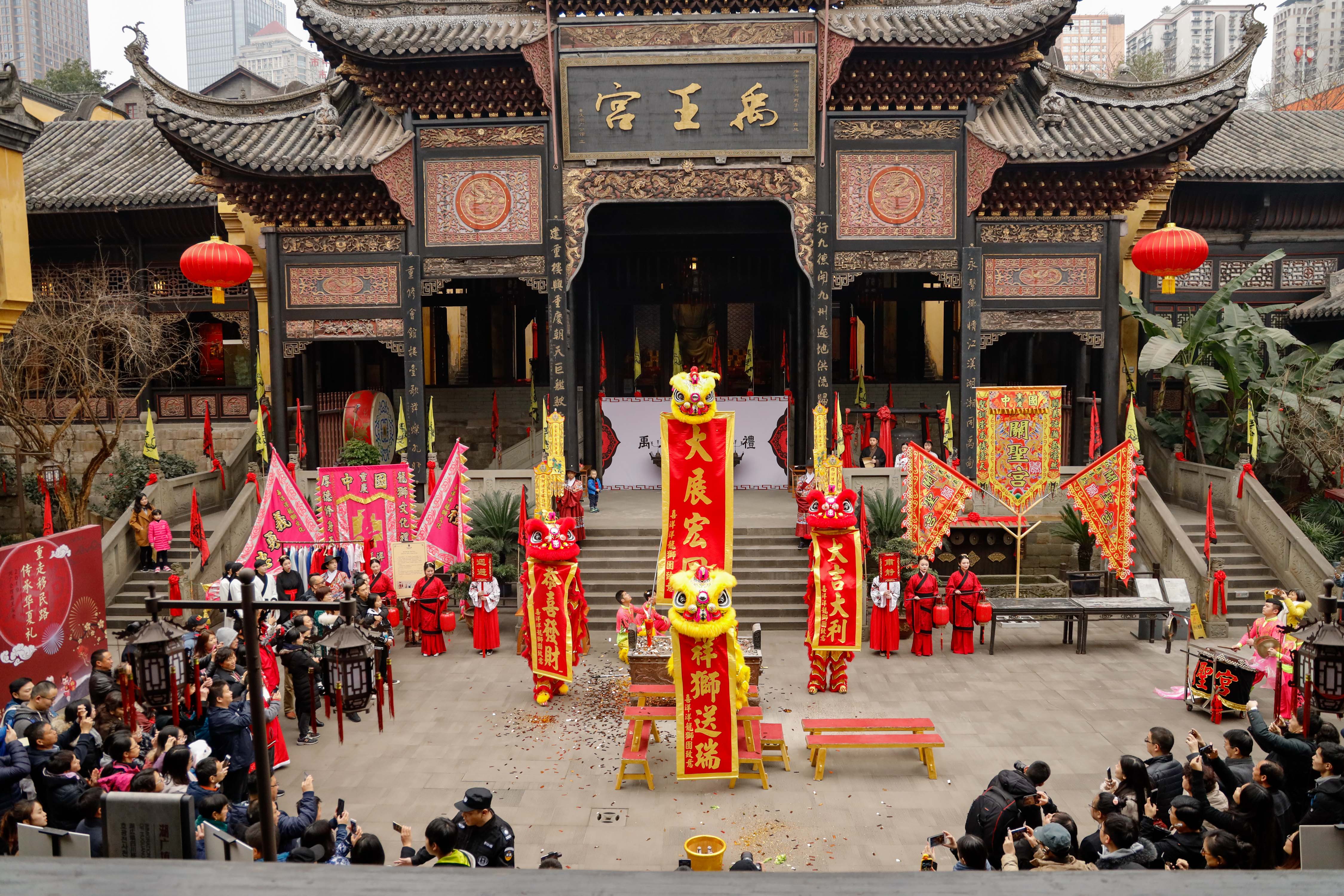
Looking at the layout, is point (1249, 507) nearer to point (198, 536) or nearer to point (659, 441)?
point (659, 441)

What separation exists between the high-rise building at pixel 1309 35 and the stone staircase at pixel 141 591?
4236cm

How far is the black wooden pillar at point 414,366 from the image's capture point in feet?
52.1

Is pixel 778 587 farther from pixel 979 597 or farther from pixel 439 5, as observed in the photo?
pixel 439 5

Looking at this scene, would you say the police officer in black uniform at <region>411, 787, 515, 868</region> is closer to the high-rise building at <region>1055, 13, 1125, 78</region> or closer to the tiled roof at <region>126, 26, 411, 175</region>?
the tiled roof at <region>126, 26, 411, 175</region>

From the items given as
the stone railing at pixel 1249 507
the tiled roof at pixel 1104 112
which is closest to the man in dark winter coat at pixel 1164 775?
the stone railing at pixel 1249 507

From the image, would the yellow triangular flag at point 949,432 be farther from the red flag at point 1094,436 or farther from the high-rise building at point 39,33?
the high-rise building at point 39,33

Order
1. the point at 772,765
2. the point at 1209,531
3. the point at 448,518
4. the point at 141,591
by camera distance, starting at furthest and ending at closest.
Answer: the point at 141,591 < the point at 1209,531 < the point at 448,518 < the point at 772,765

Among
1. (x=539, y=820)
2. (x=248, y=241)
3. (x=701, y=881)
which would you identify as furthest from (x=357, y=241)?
(x=701, y=881)

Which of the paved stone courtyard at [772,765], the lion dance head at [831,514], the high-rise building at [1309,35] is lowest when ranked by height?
the paved stone courtyard at [772,765]

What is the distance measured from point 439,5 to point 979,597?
13113mm

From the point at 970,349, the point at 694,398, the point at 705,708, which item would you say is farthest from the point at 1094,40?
the point at 705,708

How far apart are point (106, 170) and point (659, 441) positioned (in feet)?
42.8

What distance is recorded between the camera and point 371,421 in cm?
1661

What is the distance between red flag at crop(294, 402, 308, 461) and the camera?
52.4ft
